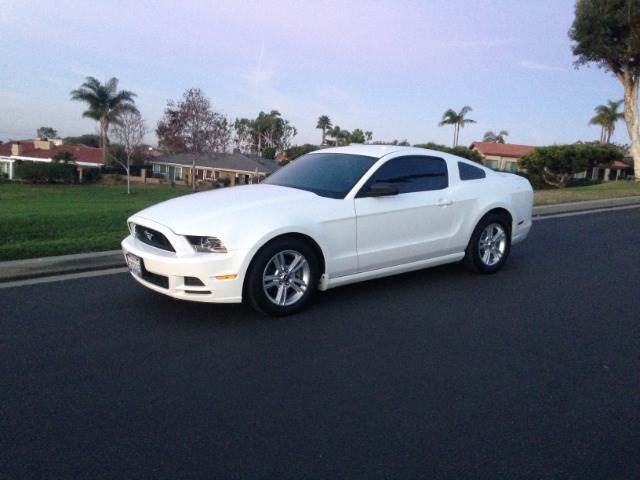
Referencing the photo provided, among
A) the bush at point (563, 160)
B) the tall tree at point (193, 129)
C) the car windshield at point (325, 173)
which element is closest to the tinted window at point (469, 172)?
the car windshield at point (325, 173)

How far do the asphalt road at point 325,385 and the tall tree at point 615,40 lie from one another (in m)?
22.1

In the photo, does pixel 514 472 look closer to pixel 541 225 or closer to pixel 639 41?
pixel 541 225

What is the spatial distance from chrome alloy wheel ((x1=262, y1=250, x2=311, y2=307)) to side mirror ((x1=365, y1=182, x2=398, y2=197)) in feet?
3.20

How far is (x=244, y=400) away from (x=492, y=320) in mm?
2558

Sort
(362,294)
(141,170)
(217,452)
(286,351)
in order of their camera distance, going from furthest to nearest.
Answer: (141,170) < (362,294) < (286,351) < (217,452)

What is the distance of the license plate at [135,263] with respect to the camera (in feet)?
15.9

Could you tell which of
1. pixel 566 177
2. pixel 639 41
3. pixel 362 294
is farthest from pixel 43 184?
pixel 362 294

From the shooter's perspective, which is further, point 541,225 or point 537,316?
point 541,225

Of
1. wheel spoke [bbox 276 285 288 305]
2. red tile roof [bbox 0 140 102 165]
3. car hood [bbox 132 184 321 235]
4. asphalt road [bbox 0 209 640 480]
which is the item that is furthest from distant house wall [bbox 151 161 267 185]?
wheel spoke [bbox 276 285 288 305]

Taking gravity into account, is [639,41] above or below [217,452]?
above

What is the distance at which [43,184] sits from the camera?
50094 millimetres

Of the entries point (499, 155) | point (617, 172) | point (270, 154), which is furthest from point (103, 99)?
point (617, 172)

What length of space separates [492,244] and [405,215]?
1592mm

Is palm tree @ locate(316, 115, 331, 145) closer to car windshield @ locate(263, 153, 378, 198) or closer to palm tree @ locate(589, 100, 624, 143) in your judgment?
palm tree @ locate(589, 100, 624, 143)
